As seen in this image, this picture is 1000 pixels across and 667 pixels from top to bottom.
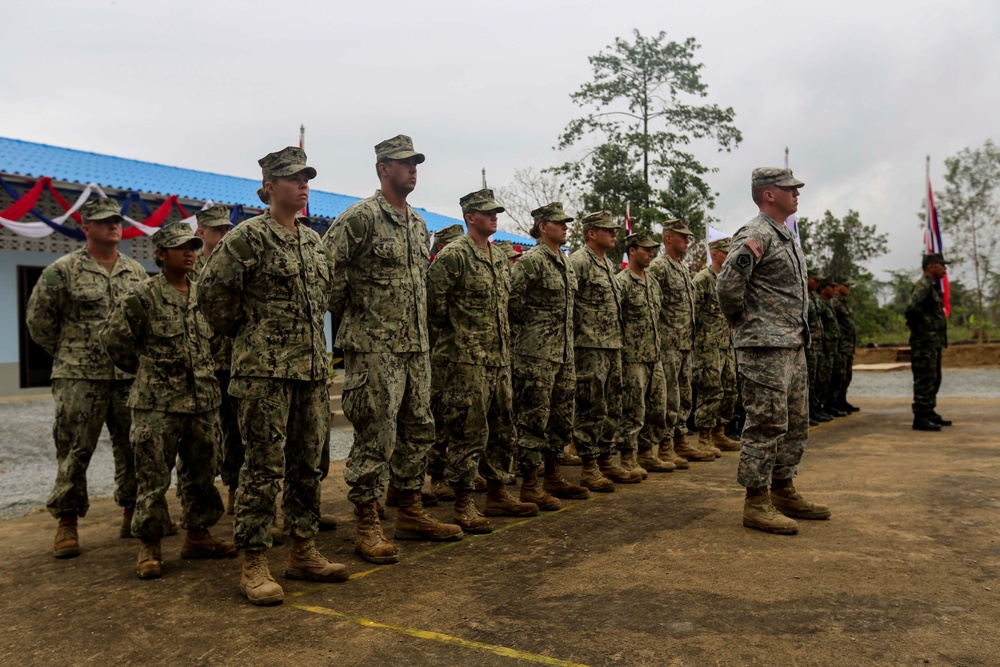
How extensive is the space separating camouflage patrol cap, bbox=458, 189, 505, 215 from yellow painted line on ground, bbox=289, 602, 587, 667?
288 cm

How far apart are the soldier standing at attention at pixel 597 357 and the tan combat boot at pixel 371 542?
85.7 inches

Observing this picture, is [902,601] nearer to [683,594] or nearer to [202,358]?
[683,594]

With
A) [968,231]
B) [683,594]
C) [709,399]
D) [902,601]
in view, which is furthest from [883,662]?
[968,231]

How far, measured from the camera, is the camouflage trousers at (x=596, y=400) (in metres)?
6.24

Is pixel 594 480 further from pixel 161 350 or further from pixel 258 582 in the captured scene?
pixel 161 350

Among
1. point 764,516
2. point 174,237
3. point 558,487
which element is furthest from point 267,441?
point 764,516

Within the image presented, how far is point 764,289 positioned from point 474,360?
187 centimetres

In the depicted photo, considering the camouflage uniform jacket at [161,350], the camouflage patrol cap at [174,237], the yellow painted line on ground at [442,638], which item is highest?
the camouflage patrol cap at [174,237]

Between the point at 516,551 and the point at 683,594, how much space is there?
Result: 115 centimetres

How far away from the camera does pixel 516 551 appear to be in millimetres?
4484

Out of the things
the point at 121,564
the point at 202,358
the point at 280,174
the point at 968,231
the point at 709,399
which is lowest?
the point at 121,564

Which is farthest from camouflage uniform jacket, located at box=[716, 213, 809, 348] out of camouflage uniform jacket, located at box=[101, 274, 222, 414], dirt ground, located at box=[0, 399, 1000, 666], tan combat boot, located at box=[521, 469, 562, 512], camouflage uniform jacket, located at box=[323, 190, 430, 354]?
camouflage uniform jacket, located at box=[101, 274, 222, 414]

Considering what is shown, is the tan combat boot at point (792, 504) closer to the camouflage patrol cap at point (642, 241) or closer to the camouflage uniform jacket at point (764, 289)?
the camouflage uniform jacket at point (764, 289)

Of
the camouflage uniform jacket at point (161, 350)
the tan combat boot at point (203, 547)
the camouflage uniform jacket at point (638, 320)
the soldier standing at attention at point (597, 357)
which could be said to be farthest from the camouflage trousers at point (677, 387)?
the camouflage uniform jacket at point (161, 350)
